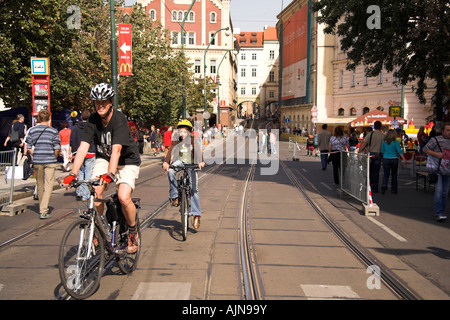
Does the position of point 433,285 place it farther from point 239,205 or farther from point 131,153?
point 239,205

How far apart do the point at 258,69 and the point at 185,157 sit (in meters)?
115

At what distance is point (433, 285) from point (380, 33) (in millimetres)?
13415

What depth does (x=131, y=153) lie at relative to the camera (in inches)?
206

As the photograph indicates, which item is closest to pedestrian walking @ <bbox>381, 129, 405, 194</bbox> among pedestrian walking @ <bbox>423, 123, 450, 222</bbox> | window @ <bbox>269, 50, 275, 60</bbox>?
pedestrian walking @ <bbox>423, 123, 450, 222</bbox>

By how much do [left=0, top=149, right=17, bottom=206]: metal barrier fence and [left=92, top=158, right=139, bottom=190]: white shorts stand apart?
16.9ft

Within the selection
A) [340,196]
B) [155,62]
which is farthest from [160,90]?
[340,196]

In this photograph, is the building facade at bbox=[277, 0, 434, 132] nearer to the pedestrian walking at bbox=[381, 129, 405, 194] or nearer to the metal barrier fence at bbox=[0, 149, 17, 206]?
the pedestrian walking at bbox=[381, 129, 405, 194]

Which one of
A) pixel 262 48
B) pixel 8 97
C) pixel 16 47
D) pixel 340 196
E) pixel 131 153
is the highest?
pixel 262 48

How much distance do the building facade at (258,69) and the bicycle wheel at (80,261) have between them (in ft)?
374

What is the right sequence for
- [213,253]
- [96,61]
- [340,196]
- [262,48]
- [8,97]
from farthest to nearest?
[262,48] → [96,61] → [8,97] → [340,196] → [213,253]

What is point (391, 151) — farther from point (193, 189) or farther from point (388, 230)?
point (193, 189)

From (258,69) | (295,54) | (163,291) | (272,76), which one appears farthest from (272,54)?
(163,291)

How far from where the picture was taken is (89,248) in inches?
177

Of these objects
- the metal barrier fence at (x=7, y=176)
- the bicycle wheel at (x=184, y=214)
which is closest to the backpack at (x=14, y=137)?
the metal barrier fence at (x=7, y=176)
